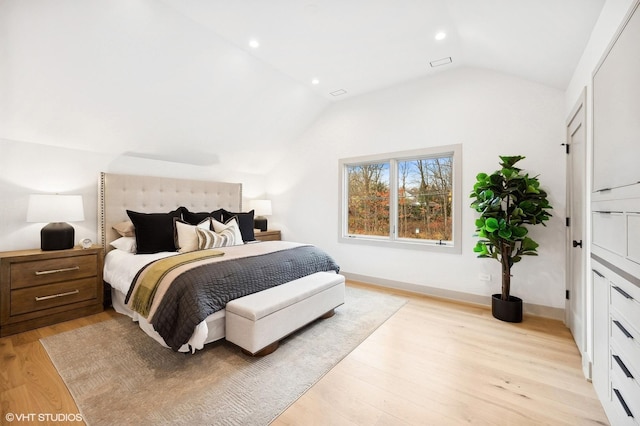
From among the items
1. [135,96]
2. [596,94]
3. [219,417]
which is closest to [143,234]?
[135,96]

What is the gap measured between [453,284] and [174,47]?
4095 millimetres

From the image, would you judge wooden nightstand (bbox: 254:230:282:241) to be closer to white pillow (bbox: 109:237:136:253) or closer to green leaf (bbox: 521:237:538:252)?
white pillow (bbox: 109:237:136:253)

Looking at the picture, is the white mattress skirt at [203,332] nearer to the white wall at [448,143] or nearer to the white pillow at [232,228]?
the white pillow at [232,228]

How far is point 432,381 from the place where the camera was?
6.24ft

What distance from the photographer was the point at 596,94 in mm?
1732

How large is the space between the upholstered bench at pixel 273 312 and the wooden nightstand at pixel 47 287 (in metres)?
1.85

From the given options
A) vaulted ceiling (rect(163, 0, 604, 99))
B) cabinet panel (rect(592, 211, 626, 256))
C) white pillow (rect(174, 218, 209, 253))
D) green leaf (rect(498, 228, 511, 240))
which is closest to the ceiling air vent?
vaulted ceiling (rect(163, 0, 604, 99))

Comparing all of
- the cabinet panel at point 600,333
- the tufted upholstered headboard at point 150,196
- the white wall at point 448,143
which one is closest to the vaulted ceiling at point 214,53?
the white wall at point 448,143

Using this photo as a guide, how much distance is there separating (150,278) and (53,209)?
1.40m

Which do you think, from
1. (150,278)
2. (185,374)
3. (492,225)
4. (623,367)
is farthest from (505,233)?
(150,278)

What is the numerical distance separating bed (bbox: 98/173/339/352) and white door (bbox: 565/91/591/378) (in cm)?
229

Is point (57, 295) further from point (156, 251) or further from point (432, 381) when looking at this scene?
point (432, 381)

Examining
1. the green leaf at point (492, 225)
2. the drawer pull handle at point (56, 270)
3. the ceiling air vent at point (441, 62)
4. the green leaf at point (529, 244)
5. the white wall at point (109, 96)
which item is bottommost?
the drawer pull handle at point (56, 270)

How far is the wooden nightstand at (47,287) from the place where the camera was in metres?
2.47
